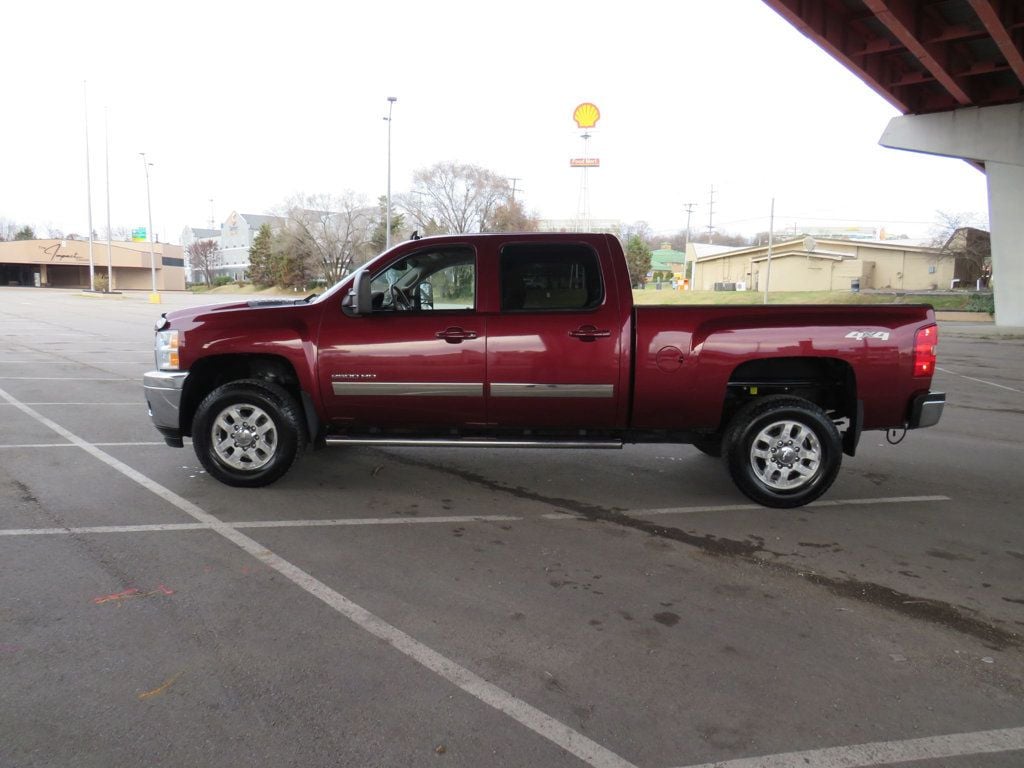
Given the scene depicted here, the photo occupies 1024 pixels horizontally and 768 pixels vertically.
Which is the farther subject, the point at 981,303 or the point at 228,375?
the point at 981,303

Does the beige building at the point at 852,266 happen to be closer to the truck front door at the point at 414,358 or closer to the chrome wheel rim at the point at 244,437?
the truck front door at the point at 414,358

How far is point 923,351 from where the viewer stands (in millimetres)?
5258

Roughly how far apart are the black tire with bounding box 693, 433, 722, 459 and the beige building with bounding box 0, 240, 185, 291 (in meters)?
85.7

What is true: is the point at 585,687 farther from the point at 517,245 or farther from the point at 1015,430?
the point at 1015,430

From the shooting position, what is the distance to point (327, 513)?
5195mm

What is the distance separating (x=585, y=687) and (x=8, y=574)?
333 cm

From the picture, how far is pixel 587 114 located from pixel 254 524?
269 ft

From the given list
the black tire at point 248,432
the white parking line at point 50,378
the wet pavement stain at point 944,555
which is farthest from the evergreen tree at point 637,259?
the wet pavement stain at point 944,555

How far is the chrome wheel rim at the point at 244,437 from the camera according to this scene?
562cm

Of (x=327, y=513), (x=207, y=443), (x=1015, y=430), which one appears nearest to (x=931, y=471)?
(x=1015, y=430)

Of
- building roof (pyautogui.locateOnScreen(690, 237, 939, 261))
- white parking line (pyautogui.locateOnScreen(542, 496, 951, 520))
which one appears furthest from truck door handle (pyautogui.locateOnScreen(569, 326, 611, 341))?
building roof (pyautogui.locateOnScreen(690, 237, 939, 261))

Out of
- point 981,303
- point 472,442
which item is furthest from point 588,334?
point 981,303

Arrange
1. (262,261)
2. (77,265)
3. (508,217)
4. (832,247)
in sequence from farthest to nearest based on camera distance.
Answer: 1. (77,265)
2. (262,261)
3. (508,217)
4. (832,247)

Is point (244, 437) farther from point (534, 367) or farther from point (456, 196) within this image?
point (456, 196)
